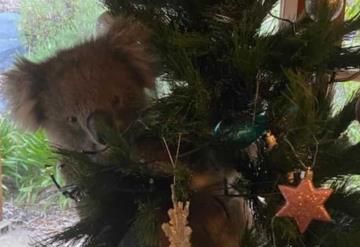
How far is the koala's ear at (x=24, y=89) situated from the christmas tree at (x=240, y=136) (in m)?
0.16

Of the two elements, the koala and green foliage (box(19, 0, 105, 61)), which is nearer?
the koala

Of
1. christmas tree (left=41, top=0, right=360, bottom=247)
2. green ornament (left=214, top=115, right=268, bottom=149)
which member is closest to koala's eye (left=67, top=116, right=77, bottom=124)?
christmas tree (left=41, top=0, right=360, bottom=247)

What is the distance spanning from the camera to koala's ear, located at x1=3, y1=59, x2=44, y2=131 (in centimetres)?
74

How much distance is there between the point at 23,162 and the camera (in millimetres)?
1061

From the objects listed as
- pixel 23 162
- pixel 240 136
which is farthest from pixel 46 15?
pixel 240 136

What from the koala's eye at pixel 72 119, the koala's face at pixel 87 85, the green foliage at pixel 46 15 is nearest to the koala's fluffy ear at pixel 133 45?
the koala's face at pixel 87 85

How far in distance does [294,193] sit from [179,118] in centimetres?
16

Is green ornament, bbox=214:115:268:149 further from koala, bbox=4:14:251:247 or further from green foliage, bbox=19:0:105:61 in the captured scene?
green foliage, bbox=19:0:105:61

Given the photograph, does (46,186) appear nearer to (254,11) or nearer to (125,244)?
(125,244)

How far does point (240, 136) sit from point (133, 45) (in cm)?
19

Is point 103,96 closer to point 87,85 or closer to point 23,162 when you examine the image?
point 87,85

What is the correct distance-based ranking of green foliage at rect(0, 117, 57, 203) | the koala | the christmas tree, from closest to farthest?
the christmas tree → the koala → green foliage at rect(0, 117, 57, 203)

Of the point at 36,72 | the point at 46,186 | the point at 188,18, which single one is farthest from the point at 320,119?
the point at 46,186

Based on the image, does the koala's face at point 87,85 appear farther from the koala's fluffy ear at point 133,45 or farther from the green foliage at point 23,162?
the green foliage at point 23,162
